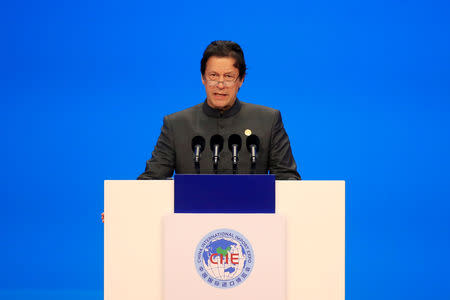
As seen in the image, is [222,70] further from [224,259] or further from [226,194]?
[224,259]

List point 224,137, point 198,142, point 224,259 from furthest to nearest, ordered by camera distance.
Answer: point 224,137
point 198,142
point 224,259

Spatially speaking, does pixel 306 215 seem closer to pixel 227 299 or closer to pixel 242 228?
pixel 242 228

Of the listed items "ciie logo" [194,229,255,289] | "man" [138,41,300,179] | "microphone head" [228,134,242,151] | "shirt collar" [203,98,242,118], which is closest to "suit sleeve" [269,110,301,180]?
"man" [138,41,300,179]

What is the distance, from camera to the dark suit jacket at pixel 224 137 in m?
2.38

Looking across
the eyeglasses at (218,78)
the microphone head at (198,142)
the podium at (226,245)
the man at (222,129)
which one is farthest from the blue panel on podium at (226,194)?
the eyeglasses at (218,78)

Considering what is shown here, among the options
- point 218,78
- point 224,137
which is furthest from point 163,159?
point 218,78

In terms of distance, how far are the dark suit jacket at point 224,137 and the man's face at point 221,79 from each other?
0.09 m

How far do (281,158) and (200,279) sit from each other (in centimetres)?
85

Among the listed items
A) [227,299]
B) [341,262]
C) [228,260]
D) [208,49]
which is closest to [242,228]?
[228,260]

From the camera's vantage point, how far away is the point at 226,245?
171 cm

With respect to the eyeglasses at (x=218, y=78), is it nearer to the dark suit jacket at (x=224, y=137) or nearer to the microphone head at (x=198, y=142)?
the dark suit jacket at (x=224, y=137)

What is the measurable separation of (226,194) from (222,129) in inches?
31.7

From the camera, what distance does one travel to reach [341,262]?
1.76 m

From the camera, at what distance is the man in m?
2.38
